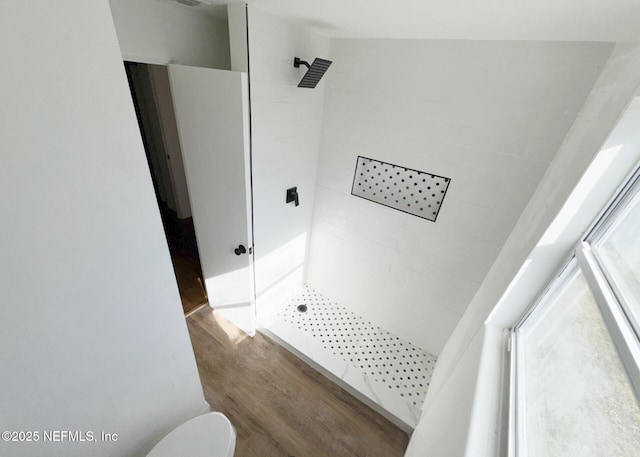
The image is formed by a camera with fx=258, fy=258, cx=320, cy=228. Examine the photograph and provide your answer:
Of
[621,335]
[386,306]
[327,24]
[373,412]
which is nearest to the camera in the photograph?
[621,335]

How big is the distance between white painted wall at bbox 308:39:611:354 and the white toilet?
Result: 4.53 feet

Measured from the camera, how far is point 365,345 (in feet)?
7.02

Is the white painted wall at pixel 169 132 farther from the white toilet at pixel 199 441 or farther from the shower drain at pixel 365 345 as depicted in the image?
the white toilet at pixel 199 441

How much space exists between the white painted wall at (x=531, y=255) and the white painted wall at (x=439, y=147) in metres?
0.12

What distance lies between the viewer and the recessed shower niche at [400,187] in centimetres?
163

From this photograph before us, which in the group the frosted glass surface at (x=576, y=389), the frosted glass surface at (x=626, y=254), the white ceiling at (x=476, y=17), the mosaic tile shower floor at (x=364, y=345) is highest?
the white ceiling at (x=476, y=17)

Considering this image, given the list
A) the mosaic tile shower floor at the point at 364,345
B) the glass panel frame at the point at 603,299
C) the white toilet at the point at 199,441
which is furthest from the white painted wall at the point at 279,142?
the glass panel frame at the point at 603,299

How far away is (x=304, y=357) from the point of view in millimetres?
2031

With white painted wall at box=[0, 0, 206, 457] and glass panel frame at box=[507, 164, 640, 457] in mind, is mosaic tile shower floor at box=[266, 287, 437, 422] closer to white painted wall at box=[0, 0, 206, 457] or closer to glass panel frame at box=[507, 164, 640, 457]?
glass panel frame at box=[507, 164, 640, 457]

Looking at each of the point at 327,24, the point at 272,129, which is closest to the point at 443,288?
the point at 272,129

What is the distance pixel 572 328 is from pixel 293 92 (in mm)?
1675

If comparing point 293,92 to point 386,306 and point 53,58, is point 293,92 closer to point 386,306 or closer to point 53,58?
point 53,58

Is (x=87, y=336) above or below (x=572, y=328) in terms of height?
below

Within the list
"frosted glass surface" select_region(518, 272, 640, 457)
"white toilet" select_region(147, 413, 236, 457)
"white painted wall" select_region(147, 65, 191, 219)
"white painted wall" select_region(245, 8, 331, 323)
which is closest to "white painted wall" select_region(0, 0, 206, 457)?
"white toilet" select_region(147, 413, 236, 457)
